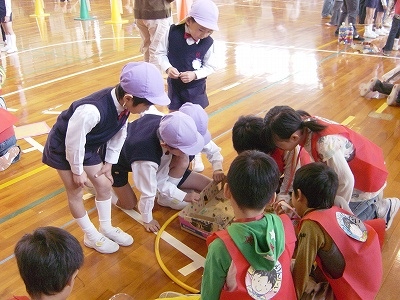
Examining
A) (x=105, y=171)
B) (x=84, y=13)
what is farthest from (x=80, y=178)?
(x=84, y=13)

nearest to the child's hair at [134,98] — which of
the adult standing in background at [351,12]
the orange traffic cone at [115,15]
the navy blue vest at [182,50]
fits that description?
the navy blue vest at [182,50]

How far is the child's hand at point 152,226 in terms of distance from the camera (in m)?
2.28

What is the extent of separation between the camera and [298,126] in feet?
6.36

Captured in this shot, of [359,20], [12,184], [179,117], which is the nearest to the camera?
[179,117]

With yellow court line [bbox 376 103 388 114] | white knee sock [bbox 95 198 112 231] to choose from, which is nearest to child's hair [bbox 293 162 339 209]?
white knee sock [bbox 95 198 112 231]

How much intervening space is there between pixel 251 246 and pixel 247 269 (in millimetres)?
78

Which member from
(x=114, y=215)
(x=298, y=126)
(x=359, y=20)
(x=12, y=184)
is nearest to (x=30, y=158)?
(x=12, y=184)

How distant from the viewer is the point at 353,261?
1.55 metres

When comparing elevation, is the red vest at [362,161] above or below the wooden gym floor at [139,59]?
above

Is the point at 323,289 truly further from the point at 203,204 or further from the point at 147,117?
the point at 147,117

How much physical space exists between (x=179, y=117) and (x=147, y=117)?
34 centimetres

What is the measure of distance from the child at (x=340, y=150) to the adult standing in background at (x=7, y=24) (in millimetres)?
4664

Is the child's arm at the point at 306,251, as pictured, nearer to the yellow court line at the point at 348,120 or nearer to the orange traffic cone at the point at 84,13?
the yellow court line at the point at 348,120

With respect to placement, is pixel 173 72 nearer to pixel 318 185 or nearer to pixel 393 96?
pixel 318 185
